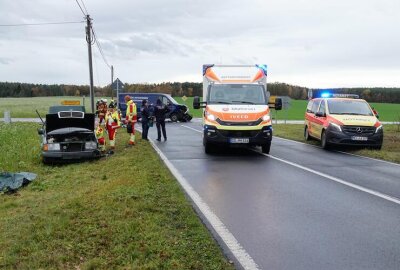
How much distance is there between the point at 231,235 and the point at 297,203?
215 centimetres

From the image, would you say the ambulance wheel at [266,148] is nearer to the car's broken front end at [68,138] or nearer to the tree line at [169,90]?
the car's broken front end at [68,138]

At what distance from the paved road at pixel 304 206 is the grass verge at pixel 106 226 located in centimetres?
59

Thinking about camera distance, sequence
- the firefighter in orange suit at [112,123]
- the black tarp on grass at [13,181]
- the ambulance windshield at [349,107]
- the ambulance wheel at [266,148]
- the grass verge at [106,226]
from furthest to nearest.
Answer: the ambulance windshield at [349,107], the firefighter in orange suit at [112,123], the ambulance wheel at [266,148], the black tarp on grass at [13,181], the grass verge at [106,226]

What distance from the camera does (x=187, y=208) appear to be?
22.1 feet

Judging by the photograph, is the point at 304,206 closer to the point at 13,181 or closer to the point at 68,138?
the point at 13,181

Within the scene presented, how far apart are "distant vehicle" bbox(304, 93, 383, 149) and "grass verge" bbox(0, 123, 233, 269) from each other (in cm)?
774

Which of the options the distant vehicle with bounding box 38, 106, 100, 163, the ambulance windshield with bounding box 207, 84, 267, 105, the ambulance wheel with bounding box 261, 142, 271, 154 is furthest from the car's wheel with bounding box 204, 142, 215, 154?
the distant vehicle with bounding box 38, 106, 100, 163

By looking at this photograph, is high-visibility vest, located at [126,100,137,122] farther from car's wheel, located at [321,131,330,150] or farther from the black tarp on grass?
car's wheel, located at [321,131,330,150]

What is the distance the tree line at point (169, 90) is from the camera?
90.7 m

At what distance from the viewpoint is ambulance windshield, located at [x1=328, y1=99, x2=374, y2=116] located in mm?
16562

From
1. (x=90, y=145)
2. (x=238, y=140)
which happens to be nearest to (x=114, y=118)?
(x=90, y=145)

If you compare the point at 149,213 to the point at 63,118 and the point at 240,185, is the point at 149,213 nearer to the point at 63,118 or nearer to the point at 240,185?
the point at 240,185

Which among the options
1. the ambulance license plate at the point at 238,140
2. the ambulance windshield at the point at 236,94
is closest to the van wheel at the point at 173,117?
the ambulance windshield at the point at 236,94

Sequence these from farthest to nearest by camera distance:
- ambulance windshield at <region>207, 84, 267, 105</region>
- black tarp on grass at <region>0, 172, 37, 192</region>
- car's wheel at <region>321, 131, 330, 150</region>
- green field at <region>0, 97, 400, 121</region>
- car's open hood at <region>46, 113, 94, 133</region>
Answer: green field at <region>0, 97, 400, 121</region>
car's wheel at <region>321, 131, 330, 150</region>
ambulance windshield at <region>207, 84, 267, 105</region>
car's open hood at <region>46, 113, 94, 133</region>
black tarp on grass at <region>0, 172, 37, 192</region>
